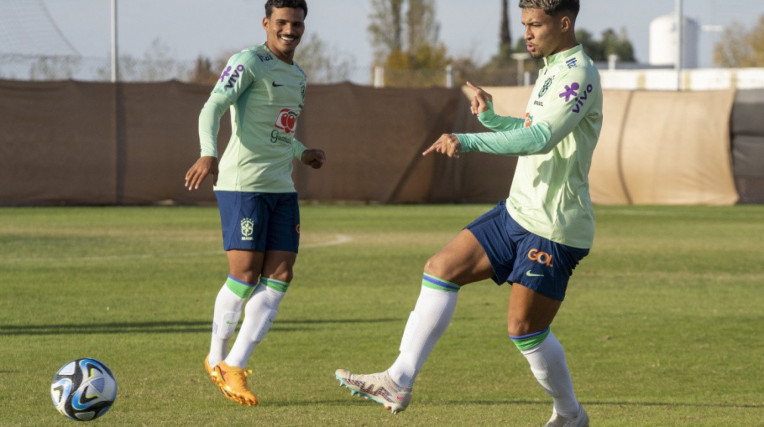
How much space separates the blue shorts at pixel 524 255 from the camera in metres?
5.86

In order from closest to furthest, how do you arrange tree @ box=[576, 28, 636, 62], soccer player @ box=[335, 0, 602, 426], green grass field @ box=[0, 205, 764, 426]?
soccer player @ box=[335, 0, 602, 426] < green grass field @ box=[0, 205, 764, 426] < tree @ box=[576, 28, 636, 62]

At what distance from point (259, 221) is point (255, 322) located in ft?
1.92

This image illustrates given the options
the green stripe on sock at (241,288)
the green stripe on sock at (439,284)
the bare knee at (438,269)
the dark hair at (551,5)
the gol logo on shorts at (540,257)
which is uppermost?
the dark hair at (551,5)

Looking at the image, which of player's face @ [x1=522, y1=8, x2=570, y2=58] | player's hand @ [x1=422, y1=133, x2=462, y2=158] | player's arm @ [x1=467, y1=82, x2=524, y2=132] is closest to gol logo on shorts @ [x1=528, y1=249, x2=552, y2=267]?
player's hand @ [x1=422, y1=133, x2=462, y2=158]

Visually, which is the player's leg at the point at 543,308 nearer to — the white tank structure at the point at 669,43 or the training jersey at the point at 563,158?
the training jersey at the point at 563,158

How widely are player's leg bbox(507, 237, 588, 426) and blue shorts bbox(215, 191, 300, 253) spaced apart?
1.89m

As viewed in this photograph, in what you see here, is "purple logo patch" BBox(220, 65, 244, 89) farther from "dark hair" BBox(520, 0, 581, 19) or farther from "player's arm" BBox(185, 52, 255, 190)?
"dark hair" BBox(520, 0, 581, 19)

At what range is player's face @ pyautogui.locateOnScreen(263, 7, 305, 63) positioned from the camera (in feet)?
24.0

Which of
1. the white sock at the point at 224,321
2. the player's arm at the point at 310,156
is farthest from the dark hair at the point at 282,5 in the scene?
the white sock at the point at 224,321

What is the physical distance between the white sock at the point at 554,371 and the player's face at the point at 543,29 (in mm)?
1330

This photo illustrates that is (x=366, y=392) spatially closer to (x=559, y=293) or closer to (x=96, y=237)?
(x=559, y=293)

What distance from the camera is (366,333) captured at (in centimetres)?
979

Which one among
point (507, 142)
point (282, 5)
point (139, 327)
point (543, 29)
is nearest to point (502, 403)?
point (507, 142)

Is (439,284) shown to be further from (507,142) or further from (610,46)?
(610,46)
